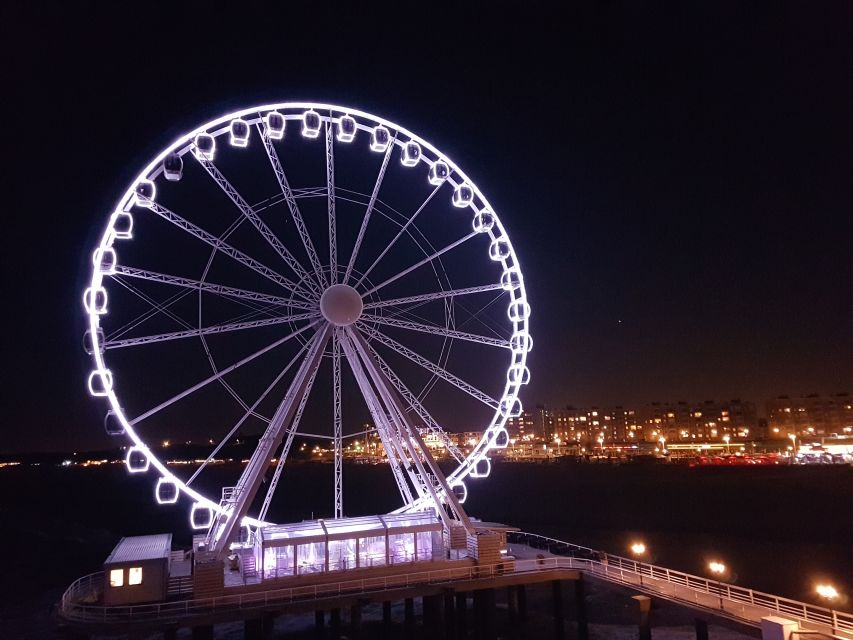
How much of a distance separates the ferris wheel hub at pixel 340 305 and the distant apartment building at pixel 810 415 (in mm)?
168063

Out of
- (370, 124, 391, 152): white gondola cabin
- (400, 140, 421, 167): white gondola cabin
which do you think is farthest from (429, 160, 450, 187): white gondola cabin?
(370, 124, 391, 152): white gondola cabin

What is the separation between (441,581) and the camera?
2277 centimetres

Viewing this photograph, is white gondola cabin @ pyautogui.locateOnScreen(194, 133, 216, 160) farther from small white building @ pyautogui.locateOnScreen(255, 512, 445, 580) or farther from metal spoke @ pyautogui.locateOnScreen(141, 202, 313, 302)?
small white building @ pyautogui.locateOnScreen(255, 512, 445, 580)

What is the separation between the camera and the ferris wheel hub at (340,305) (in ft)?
78.1

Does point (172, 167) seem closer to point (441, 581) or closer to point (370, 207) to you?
point (370, 207)

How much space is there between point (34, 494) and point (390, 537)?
144372 mm

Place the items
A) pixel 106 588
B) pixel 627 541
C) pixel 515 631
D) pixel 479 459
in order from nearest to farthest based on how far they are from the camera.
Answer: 1. pixel 106 588
2. pixel 479 459
3. pixel 515 631
4. pixel 627 541

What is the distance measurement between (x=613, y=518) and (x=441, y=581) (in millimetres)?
52610

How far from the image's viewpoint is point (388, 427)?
25.4m

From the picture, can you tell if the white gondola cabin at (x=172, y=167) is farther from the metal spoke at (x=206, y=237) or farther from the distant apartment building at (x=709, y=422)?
the distant apartment building at (x=709, y=422)

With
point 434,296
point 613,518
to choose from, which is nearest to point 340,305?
point 434,296

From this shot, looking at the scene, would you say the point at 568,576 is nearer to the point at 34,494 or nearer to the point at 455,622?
the point at 455,622

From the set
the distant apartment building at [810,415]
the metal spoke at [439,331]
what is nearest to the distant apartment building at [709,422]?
the distant apartment building at [810,415]

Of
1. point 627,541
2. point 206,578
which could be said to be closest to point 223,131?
point 206,578
